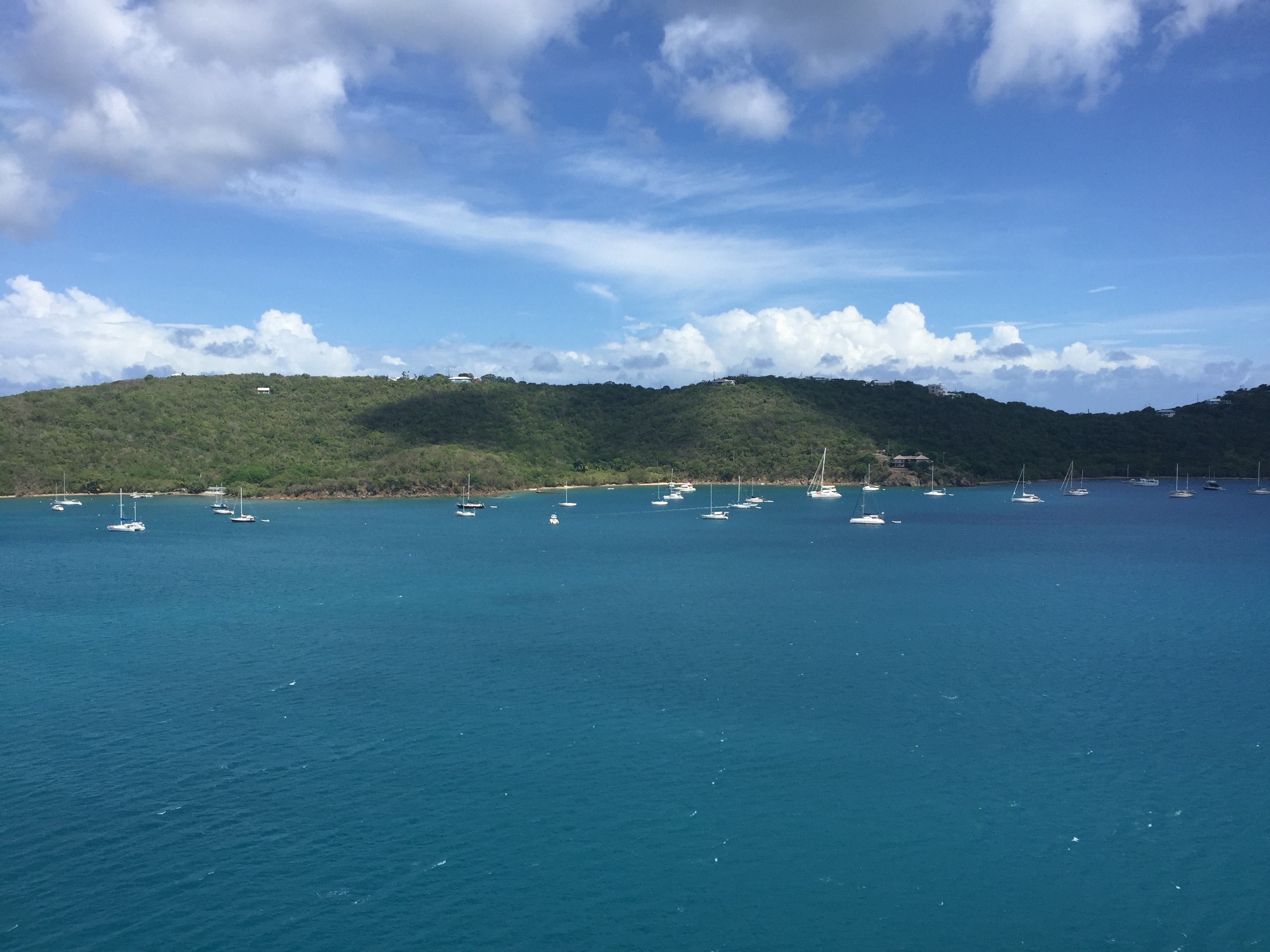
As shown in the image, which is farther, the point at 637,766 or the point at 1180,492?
the point at 1180,492

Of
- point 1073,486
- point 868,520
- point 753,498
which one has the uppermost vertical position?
point 1073,486

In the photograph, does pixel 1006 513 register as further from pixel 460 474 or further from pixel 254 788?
pixel 254 788

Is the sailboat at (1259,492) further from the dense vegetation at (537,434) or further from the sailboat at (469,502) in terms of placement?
the sailboat at (469,502)

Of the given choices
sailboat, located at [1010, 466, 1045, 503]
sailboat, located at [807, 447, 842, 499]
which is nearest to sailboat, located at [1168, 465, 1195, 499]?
sailboat, located at [1010, 466, 1045, 503]

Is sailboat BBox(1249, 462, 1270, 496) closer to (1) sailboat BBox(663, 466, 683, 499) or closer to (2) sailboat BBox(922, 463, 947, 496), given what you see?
(2) sailboat BBox(922, 463, 947, 496)

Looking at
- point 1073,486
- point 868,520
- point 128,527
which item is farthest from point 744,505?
point 128,527

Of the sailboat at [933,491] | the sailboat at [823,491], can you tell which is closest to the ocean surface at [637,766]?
the sailboat at [823,491]

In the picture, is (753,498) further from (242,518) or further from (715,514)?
(242,518)
